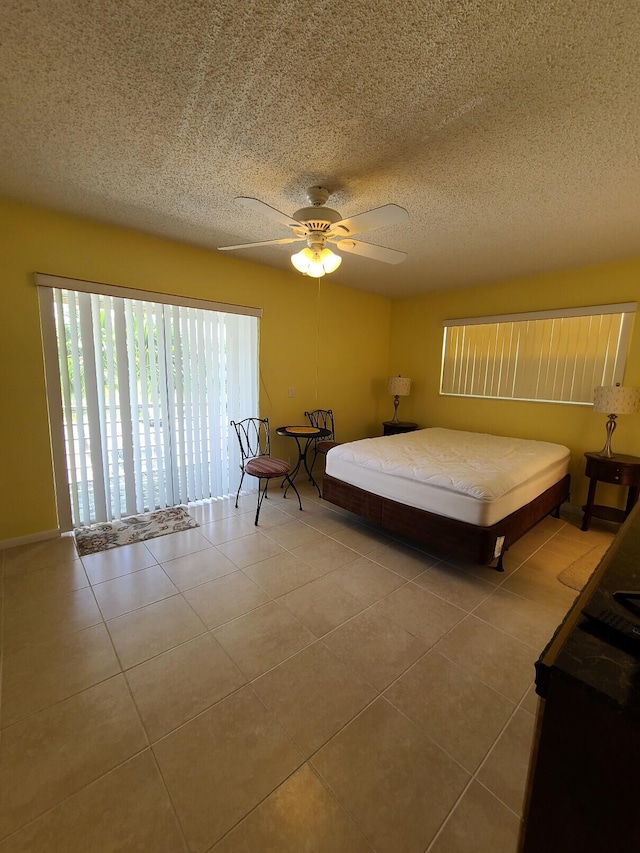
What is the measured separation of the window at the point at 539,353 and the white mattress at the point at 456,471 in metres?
0.72

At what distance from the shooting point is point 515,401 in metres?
4.20

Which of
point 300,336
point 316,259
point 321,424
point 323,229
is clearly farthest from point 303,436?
point 323,229

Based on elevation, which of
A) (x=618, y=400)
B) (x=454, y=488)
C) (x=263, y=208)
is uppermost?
(x=263, y=208)

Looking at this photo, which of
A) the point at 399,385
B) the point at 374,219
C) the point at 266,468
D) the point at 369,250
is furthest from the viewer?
the point at 399,385

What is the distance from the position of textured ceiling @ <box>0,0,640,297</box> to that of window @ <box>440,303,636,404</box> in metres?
1.09

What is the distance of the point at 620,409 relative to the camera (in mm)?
3129

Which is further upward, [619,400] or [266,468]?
[619,400]

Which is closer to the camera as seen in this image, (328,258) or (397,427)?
(328,258)

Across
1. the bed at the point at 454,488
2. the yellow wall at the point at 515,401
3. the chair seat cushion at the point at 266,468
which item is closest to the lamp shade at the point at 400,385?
the yellow wall at the point at 515,401

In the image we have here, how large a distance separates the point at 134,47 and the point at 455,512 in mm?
2839

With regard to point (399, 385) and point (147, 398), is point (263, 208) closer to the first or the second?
point (147, 398)

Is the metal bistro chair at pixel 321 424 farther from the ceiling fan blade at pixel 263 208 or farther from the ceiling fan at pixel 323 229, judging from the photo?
the ceiling fan blade at pixel 263 208

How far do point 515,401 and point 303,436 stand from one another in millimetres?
2551

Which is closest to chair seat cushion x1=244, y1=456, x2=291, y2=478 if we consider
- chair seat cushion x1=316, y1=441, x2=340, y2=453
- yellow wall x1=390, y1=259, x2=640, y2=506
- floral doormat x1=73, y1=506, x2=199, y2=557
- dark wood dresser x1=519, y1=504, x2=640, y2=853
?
floral doormat x1=73, y1=506, x2=199, y2=557
